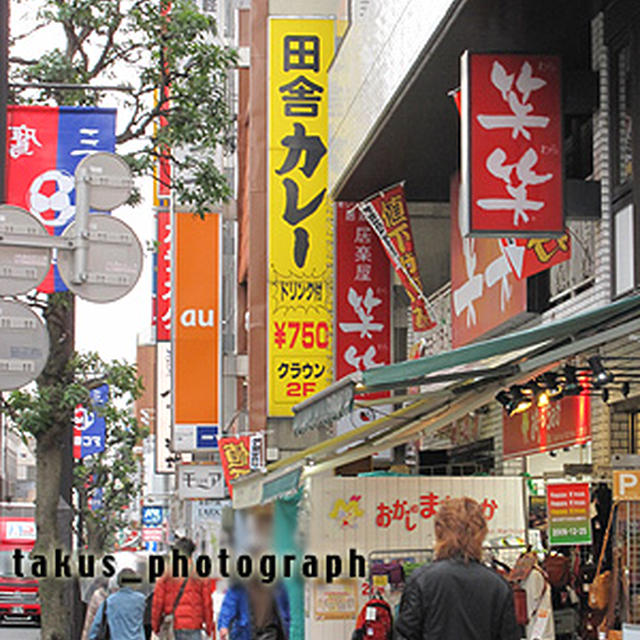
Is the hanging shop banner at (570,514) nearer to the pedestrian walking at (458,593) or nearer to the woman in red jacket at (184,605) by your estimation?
the woman in red jacket at (184,605)

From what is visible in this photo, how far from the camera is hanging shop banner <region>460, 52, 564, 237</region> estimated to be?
12562 millimetres

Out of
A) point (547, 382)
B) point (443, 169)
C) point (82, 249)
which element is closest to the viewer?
point (82, 249)

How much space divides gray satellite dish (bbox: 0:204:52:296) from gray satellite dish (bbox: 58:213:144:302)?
8.6 inches

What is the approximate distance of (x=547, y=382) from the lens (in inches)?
502

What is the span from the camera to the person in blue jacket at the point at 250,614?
1392 cm

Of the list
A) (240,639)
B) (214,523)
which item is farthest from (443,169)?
(214,523)

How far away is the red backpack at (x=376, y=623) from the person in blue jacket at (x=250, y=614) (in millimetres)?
1474

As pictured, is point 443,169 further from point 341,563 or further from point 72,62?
point 341,563

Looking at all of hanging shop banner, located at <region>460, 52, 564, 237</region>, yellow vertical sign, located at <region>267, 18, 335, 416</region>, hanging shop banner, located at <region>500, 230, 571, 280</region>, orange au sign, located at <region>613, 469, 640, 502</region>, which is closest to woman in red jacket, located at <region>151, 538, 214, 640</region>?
hanging shop banner, located at <region>500, 230, 571, 280</region>

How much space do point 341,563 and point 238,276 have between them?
78.6 ft

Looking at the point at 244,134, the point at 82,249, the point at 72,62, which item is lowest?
the point at 82,249

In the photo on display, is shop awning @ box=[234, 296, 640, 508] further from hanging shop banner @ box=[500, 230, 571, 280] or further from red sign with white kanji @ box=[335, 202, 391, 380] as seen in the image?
red sign with white kanji @ box=[335, 202, 391, 380]

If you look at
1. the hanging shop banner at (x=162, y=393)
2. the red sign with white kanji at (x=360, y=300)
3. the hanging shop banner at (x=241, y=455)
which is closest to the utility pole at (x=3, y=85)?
the red sign with white kanji at (x=360, y=300)

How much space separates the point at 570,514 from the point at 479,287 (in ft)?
12.9
